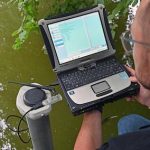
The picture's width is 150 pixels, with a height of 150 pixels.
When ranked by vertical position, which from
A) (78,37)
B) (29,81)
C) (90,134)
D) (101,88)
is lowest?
(29,81)

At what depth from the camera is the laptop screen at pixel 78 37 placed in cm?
135

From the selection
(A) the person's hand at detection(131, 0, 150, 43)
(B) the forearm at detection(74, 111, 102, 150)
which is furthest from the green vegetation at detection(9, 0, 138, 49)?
(A) the person's hand at detection(131, 0, 150, 43)

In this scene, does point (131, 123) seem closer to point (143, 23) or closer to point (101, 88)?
point (101, 88)

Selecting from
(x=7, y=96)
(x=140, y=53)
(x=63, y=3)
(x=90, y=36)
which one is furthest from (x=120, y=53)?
(x=140, y=53)

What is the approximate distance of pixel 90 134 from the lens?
1.22 metres

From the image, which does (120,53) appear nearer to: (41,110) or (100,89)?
(100,89)

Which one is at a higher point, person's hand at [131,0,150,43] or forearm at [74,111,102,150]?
person's hand at [131,0,150,43]

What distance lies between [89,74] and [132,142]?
456mm

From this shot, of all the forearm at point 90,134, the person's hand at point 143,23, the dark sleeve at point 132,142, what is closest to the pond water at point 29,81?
the forearm at point 90,134

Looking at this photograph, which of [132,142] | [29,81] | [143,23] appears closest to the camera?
[143,23]

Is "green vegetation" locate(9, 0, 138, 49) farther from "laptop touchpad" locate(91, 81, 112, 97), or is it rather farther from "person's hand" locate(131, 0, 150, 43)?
"person's hand" locate(131, 0, 150, 43)

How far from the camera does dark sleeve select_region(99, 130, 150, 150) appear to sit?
955mm

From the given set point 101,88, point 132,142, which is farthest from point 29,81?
point 132,142

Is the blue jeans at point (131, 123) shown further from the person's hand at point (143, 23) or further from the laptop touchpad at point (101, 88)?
the person's hand at point (143, 23)
